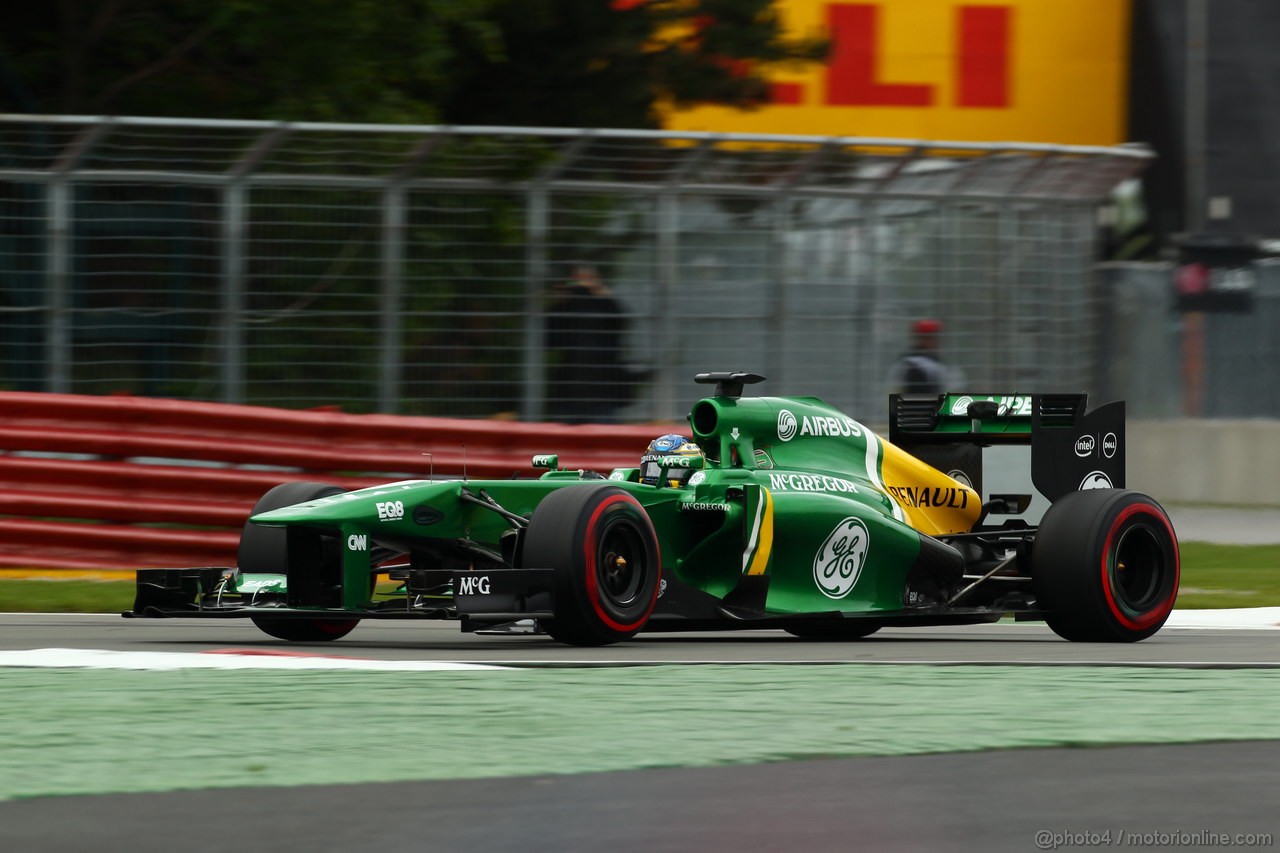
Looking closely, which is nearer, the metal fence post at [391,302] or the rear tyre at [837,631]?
the rear tyre at [837,631]

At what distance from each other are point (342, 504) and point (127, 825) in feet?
14.0

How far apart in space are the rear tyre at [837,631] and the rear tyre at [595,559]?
1.54 meters

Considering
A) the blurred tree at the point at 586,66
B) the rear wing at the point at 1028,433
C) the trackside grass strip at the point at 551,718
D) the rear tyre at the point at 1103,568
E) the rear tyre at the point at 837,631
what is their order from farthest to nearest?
the blurred tree at the point at 586,66, the rear wing at the point at 1028,433, the rear tyre at the point at 837,631, the rear tyre at the point at 1103,568, the trackside grass strip at the point at 551,718

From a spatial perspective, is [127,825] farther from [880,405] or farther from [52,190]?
[880,405]

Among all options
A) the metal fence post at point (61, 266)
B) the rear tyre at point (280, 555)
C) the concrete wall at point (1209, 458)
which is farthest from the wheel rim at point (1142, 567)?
the concrete wall at point (1209, 458)

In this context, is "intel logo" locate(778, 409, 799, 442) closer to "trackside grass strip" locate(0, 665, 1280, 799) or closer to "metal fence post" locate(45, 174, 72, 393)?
"trackside grass strip" locate(0, 665, 1280, 799)

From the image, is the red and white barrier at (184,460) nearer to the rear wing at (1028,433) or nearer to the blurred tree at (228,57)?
the rear wing at (1028,433)

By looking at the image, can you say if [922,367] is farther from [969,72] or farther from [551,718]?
[551,718]

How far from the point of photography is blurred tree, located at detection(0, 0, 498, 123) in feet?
57.0

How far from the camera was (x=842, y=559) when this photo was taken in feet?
32.1

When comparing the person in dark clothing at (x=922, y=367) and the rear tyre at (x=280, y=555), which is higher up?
the person in dark clothing at (x=922, y=367)

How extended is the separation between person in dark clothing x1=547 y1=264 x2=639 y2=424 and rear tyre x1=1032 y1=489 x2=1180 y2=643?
16.4ft

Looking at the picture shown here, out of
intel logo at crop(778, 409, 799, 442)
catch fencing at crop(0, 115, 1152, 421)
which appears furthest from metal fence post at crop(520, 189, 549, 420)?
intel logo at crop(778, 409, 799, 442)

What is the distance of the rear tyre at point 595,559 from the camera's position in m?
8.58
